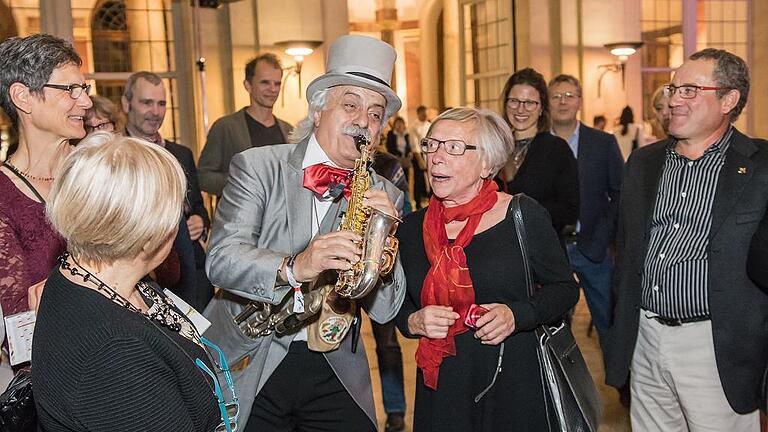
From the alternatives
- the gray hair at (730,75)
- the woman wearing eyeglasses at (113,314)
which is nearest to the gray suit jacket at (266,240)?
the woman wearing eyeglasses at (113,314)

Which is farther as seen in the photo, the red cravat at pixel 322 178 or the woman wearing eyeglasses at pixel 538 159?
the woman wearing eyeglasses at pixel 538 159

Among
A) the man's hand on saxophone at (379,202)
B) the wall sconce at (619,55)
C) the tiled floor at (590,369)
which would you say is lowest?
the tiled floor at (590,369)

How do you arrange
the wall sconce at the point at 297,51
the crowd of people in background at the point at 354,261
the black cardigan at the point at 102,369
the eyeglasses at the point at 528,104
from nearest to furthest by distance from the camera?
the black cardigan at the point at 102,369 < the crowd of people in background at the point at 354,261 < the eyeglasses at the point at 528,104 < the wall sconce at the point at 297,51

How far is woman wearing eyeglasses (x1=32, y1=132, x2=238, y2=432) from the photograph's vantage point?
1.48 meters

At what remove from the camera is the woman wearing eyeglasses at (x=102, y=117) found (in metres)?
3.79

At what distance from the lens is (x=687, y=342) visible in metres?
2.96

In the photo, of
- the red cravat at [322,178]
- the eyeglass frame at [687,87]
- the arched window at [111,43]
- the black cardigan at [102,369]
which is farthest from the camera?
the arched window at [111,43]

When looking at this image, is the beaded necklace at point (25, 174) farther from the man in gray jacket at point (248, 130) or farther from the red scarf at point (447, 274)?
the man in gray jacket at point (248, 130)

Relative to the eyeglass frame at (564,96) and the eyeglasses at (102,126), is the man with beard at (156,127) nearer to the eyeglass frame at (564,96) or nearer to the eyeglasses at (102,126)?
the eyeglasses at (102,126)

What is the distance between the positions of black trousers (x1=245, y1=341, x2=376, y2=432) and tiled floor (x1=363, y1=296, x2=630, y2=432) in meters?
1.97

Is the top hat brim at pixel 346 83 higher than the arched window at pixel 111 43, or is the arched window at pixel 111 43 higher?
the arched window at pixel 111 43

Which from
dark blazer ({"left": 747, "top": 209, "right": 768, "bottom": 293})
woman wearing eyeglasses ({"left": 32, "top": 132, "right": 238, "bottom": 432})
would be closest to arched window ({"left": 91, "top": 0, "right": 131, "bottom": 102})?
dark blazer ({"left": 747, "top": 209, "right": 768, "bottom": 293})

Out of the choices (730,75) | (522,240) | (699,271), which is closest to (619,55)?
(730,75)

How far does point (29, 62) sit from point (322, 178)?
3.10 feet
